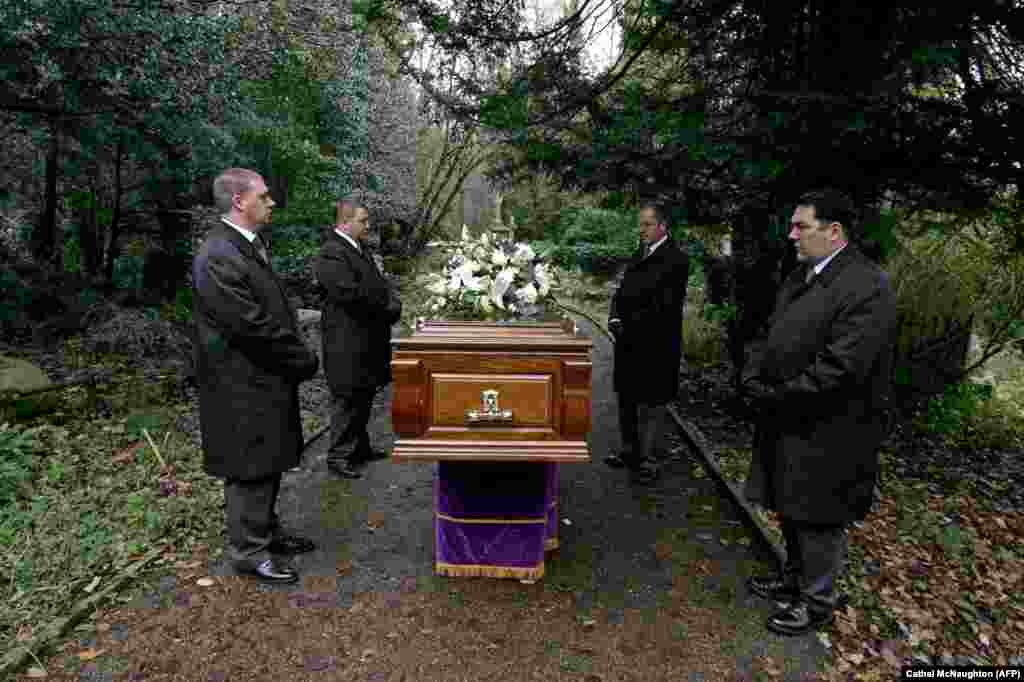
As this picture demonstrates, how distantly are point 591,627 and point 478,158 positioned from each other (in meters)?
16.3

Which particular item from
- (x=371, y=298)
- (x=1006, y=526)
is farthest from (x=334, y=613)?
(x=1006, y=526)

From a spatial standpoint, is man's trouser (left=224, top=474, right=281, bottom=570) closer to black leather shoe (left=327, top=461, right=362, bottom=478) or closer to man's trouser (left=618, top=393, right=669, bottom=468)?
black leather shoe (left=327, top=461, right=362, bottom=478)

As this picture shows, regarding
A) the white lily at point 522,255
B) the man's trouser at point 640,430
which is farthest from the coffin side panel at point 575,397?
the man's trouser at point 640,430

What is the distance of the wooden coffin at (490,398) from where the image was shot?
3291 mm

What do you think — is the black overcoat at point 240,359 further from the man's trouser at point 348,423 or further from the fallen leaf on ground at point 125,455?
the fallen leaf on ground at point 125,455

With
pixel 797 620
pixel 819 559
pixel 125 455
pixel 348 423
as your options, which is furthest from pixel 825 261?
pixel 125 455

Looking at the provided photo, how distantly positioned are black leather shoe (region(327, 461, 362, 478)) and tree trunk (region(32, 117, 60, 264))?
19.5ft

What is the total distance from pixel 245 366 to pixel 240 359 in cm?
5

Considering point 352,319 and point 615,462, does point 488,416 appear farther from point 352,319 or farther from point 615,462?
point 615,462

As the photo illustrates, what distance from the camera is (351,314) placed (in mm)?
5234

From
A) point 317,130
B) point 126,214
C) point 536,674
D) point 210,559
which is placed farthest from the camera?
point 317,130

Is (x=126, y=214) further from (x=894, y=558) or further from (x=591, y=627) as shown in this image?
(x=894, y=558)

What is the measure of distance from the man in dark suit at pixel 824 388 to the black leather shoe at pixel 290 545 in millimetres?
2769

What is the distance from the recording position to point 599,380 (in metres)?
9.36
